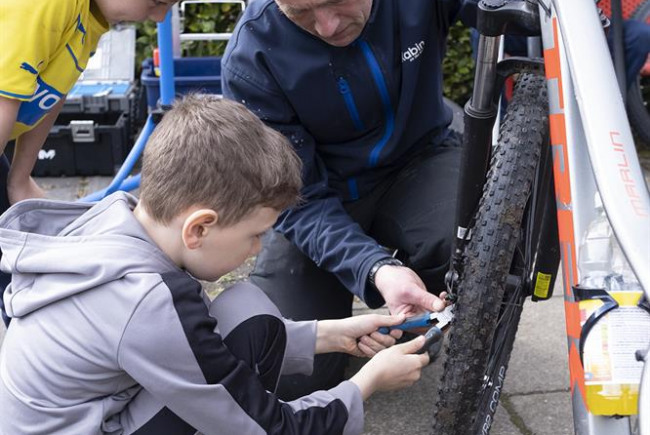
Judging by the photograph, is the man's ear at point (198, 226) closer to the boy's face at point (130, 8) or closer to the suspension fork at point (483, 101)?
the suspension fork at point (483, 101)

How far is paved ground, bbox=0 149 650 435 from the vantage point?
2045mm

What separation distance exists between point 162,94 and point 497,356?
191cm

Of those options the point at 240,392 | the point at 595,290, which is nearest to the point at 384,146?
the point at 240,392

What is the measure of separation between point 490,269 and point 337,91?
0.68m

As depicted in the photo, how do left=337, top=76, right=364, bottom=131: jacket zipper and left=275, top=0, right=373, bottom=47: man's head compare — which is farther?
left=337, top=76, right=364, bottom=131: jacket zipper

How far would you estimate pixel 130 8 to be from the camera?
1800 millimetres

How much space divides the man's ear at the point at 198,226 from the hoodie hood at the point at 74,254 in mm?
44

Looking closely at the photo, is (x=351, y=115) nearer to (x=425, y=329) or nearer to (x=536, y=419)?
(x=425, y=329)

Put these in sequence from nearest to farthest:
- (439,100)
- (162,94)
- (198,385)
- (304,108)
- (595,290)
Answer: (595,290), (198,385), (304,108), (439,100), (162,94)

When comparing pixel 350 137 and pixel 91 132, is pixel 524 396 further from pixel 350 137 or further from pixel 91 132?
pixel 91 132

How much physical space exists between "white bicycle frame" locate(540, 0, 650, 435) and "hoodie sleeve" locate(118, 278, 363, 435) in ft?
1.64

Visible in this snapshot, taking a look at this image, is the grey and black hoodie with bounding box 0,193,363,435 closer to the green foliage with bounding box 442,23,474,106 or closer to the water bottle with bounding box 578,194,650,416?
the water bottle with bounding box 578,194,650,416

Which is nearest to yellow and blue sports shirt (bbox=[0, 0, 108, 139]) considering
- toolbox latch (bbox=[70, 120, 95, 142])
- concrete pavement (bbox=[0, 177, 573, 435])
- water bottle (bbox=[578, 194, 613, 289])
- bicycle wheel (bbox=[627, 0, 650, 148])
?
concrete pavement (bbox=[0, 177, 573, 435])

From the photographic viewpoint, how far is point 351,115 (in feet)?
6.66
